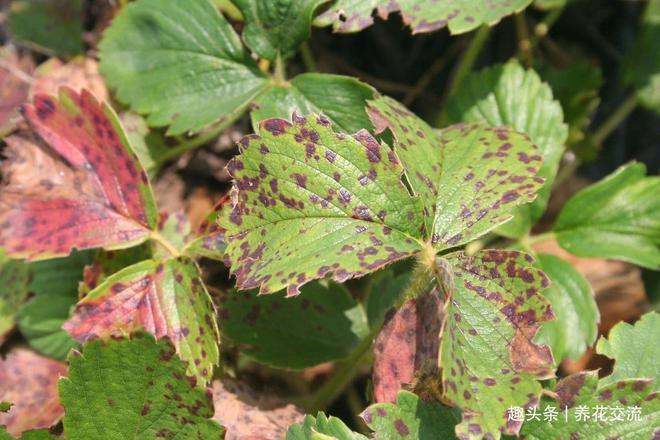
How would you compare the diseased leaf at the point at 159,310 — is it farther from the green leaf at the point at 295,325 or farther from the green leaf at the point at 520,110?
the green leaf at the point at 520,110

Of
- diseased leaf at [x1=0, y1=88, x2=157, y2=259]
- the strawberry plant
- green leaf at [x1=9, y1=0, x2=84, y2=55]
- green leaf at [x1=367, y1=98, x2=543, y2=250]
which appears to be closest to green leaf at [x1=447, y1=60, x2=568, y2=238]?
the strawberry plant

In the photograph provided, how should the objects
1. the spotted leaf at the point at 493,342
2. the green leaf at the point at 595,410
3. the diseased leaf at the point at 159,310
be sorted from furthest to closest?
1. the diseased leaf at the point at 159,310
2. the green leaf at the point at 595,410
3. the spotted leaf at the point at 493,342

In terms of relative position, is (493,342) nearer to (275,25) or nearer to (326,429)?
(326,429)

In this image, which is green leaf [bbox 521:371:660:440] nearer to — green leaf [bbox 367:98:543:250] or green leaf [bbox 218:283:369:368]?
green leaf [bbox 367:98:543:250]

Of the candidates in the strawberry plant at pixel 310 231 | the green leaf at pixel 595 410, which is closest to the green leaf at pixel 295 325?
the strawberry plant at pixel 310 231

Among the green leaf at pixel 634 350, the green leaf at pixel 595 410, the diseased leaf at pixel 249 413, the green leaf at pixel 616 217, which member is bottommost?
the diseased leaf at pixel 249 413

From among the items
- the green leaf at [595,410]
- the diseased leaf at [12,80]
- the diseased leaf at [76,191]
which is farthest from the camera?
the diseased leaf at [12,80]

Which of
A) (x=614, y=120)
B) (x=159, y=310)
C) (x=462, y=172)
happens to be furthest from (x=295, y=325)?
(x=614, y=120)

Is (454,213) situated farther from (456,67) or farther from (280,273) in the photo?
(456,67)
